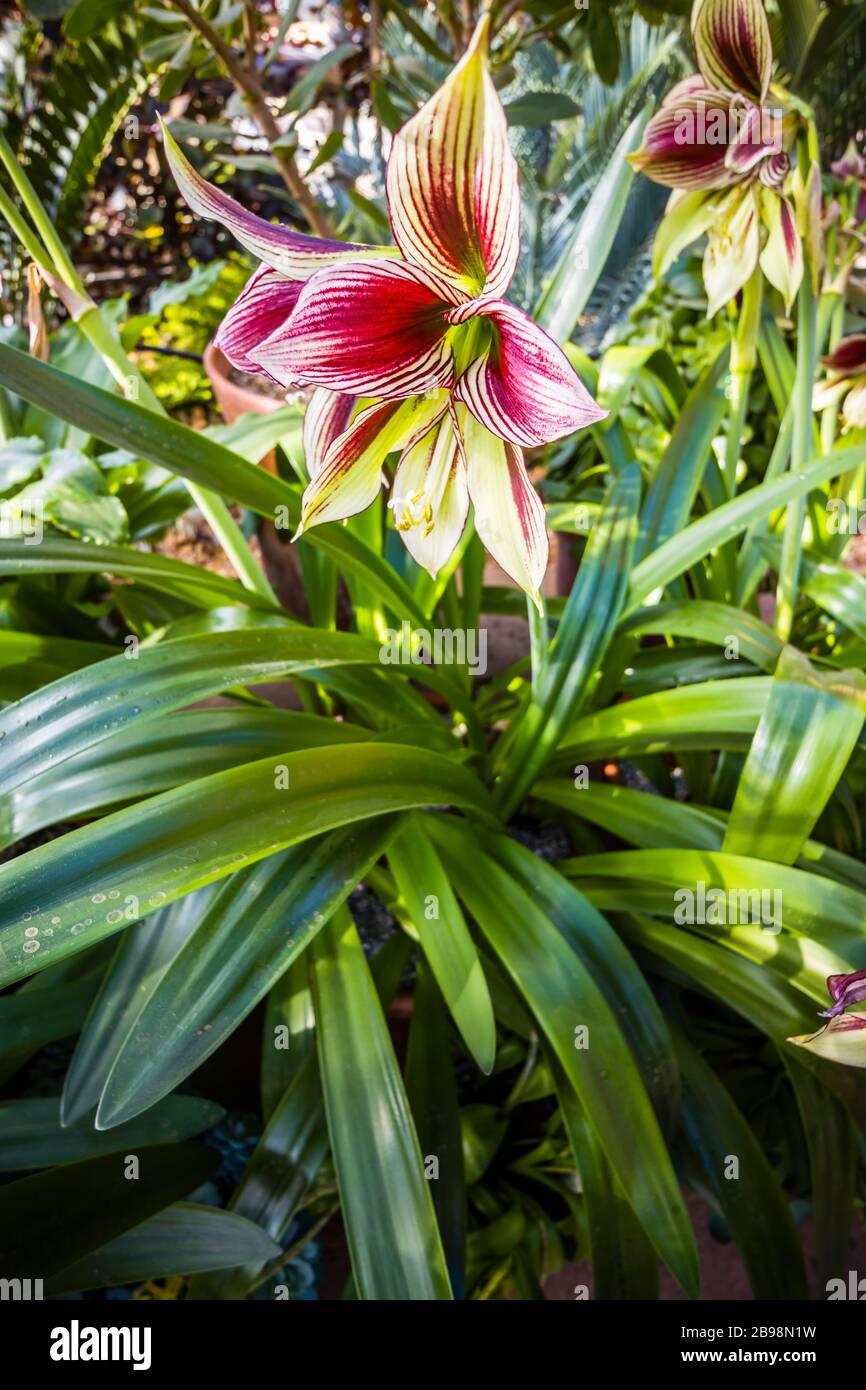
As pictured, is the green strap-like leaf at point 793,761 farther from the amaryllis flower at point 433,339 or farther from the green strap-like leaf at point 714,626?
the amaryllis flower at point 433,339

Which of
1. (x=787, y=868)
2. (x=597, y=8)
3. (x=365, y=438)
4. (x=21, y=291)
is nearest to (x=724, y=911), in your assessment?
(x=787, y=868)

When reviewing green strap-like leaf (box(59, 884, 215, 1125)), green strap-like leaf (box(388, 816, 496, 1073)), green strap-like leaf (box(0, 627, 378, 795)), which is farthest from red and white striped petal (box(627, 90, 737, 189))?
green strap-like leaf (box(59, 884, 215, 1125))

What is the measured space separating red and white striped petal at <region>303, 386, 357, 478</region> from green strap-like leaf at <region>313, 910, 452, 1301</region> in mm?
401

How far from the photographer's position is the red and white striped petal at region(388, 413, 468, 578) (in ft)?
2.05

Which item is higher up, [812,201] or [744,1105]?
[812,201]

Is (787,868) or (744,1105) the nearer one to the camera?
(787,868)

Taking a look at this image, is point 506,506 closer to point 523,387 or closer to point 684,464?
point 523,387

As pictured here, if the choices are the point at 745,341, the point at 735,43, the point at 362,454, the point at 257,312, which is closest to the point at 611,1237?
the point at 362,454

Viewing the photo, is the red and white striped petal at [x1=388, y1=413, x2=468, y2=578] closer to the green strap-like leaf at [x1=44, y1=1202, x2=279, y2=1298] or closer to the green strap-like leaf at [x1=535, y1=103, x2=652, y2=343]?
the green strap-like leaf at [x1=535, y1=103, x2=652, y2=343]

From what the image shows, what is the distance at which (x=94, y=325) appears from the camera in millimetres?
827

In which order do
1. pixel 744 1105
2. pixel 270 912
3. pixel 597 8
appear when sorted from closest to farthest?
pixel 270 912 → pixel 744 1105 → pixel 597 8
